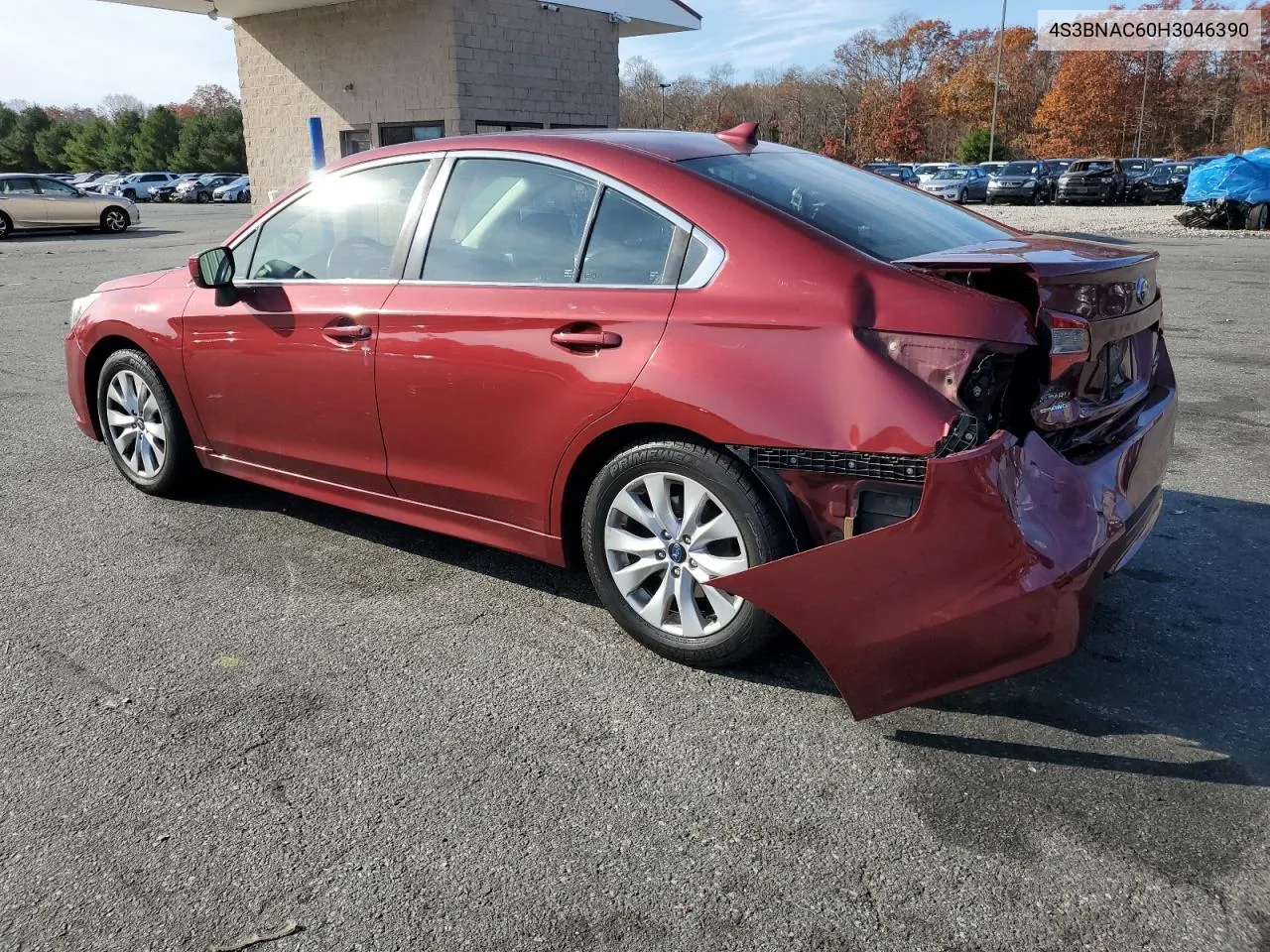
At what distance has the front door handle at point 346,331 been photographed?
3738 mm

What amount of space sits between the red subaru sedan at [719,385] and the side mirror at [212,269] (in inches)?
0.5

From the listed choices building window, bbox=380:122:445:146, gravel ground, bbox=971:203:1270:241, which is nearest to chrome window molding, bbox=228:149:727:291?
building window, bbox=380:122:445:146

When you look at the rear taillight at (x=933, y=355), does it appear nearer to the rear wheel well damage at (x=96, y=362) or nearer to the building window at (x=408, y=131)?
the rear wheel well damage at (x=96, y=362)

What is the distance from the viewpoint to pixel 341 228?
4.01 m

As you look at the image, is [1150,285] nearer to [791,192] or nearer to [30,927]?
[791,192]

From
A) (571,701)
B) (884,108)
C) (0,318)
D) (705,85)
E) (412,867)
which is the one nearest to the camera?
(412,867)

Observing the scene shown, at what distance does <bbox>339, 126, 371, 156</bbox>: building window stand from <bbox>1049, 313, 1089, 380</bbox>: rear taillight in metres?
17.6

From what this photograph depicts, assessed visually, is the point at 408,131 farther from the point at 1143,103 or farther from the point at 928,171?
the point at 1143,103

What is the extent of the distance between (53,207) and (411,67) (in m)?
15.9

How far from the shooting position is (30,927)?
85.5 inches

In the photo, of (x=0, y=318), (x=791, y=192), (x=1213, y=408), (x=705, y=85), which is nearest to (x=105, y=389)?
(x=791, y=192)

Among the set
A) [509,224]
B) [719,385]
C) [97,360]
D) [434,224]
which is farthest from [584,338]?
[97,360]

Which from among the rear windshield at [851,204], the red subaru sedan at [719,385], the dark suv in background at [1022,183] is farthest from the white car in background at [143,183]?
the rear windshield at [851,204]

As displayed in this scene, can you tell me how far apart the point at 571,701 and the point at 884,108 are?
90093mm
